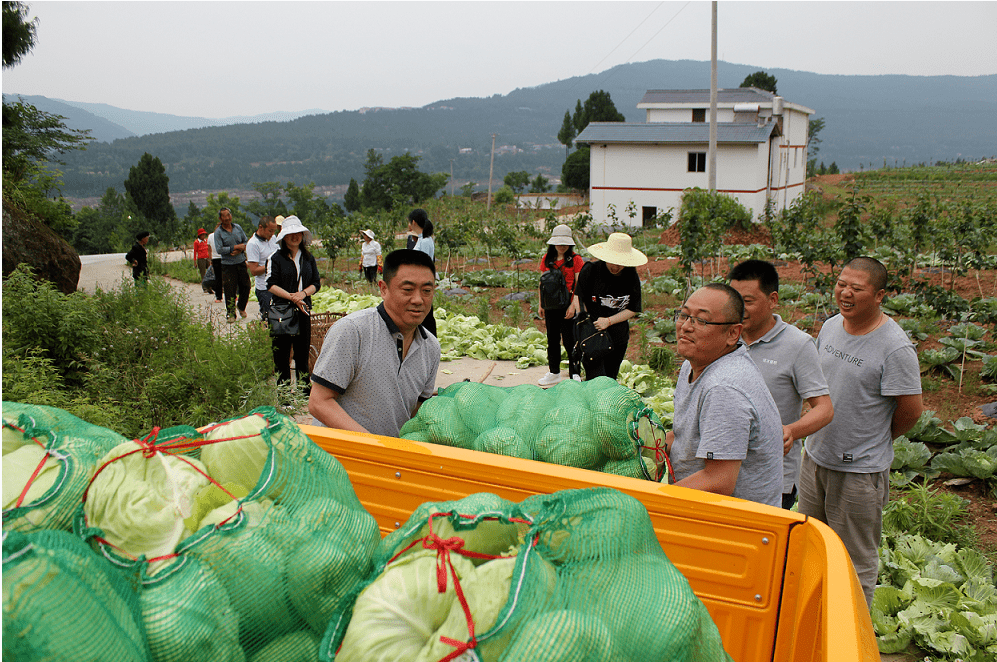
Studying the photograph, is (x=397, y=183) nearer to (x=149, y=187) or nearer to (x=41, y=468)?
(x=149, y=187)

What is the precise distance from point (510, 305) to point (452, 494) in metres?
10.5

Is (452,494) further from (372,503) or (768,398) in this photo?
(768,398)

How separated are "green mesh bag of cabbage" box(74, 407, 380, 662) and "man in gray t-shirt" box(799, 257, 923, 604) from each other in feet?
8.52

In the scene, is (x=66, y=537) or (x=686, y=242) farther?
(x=686, y=242)

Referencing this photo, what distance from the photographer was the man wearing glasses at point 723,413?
2.17 metres

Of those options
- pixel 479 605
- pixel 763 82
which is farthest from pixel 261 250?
pixel 763 82

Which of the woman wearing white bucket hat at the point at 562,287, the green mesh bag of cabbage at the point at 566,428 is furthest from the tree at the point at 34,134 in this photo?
the green mesh bag of cabbage at the point at 566,428

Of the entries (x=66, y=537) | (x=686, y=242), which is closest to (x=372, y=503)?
(x=66, y=537)

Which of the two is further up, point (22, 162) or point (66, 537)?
point (22, 162)

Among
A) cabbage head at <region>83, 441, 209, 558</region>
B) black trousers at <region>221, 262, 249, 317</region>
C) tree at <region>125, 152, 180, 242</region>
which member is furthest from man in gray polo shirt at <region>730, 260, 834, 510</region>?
tree at <region>125, 152, 180, 242</region>

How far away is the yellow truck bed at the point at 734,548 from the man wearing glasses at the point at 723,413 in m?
0.20

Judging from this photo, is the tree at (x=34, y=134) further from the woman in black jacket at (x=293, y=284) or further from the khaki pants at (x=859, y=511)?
the khaki pants at (x=859, y=511)

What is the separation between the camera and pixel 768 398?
228cm

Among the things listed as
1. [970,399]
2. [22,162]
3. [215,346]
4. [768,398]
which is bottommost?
[970,399]
